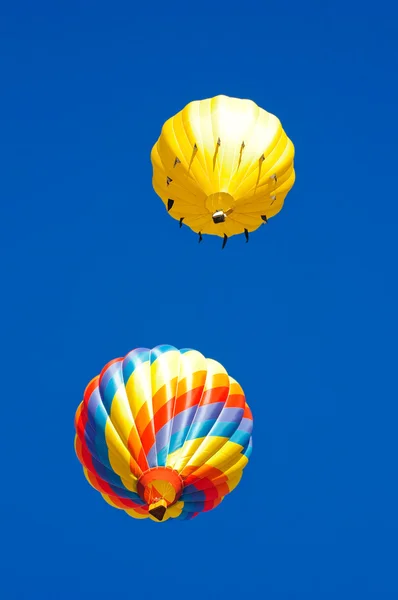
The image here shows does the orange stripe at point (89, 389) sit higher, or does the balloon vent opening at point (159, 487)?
the orange stripe at point (89, 389)

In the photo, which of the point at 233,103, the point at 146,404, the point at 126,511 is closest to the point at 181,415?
the point at 146,404

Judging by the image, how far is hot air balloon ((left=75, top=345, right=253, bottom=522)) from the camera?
96.1 ft

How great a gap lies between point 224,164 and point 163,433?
24.0ft

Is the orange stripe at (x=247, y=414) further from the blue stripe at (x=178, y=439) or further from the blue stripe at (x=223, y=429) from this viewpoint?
the blue stripe at (x=178, y=439)

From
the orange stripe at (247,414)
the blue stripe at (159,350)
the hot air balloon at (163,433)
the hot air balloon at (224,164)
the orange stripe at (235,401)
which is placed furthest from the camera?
the hot air balloon at (224,164)

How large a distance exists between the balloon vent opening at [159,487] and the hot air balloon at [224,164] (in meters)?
7.02

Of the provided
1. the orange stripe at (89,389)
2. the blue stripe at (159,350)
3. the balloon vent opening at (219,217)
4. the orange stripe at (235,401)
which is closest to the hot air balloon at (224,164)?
the balloon vent opening at (219,217)

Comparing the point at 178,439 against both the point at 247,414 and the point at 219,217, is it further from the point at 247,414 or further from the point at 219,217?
the point at 219,217

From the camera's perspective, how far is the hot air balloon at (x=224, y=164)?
31.9 m

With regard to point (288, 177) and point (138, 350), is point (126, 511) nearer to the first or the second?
point (138, 350)

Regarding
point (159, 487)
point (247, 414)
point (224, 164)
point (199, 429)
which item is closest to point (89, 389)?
point (199, 429)

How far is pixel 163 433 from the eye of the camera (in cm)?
2956

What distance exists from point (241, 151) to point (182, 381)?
20.6ft

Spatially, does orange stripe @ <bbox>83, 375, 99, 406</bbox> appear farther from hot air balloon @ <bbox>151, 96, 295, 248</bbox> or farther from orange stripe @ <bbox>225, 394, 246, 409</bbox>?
hot air balloon @ <bbox>151, 96, 295, 248</bbox>
